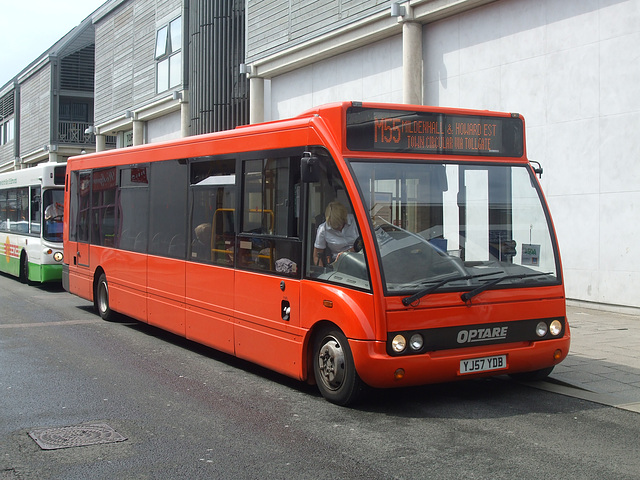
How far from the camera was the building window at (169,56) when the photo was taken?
28141mm

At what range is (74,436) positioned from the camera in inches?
228

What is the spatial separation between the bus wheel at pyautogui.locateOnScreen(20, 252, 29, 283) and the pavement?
514 inches

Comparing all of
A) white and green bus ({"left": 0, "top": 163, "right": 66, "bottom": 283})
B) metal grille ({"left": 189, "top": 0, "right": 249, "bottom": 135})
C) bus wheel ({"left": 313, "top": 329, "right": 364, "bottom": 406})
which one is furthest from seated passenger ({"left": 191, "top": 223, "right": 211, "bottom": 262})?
metal grille ({"left": 189, "top": 0, "right": 249, "bottom": 135})

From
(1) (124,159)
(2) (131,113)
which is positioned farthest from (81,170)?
(2) (131,113)

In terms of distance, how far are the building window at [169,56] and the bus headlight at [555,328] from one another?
22524mm

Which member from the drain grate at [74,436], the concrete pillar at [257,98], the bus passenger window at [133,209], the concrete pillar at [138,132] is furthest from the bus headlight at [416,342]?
the concrete pillar at [138,132]

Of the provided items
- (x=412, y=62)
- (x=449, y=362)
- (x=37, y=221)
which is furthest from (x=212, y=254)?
(x=37, y=221)

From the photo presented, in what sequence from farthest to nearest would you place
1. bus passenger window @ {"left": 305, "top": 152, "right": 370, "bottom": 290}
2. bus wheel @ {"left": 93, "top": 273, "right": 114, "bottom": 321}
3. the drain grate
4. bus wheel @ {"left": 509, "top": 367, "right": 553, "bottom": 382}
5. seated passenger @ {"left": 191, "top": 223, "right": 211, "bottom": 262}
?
bus wheel @ {"left": 93, "top": 273, "right": 114, "bottom": 321}
seated passenger @ {"left": 191, "top": 223, "right": 211, "bottom": 262}
bus wheel @ {"left": 509, "top": 367, "right": 553, "bottom": 382}
bus passenger window @ {"left": 305, "top": 152, "right": 370, "bottom": 290}
the drain grate

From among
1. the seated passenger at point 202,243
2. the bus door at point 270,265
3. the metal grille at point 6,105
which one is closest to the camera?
the bus door at point 270,265

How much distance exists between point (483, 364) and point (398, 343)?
0.89 metres

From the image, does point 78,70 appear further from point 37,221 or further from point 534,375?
point 534,375

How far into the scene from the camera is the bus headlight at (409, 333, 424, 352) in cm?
646

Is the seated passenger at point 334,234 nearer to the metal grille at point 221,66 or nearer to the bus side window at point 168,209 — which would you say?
the bus side window at point 168,209

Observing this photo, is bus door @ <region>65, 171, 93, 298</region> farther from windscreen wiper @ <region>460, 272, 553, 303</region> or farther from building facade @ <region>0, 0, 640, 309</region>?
windscreen wiper @ <region>460, 272, 553, 303</region>
